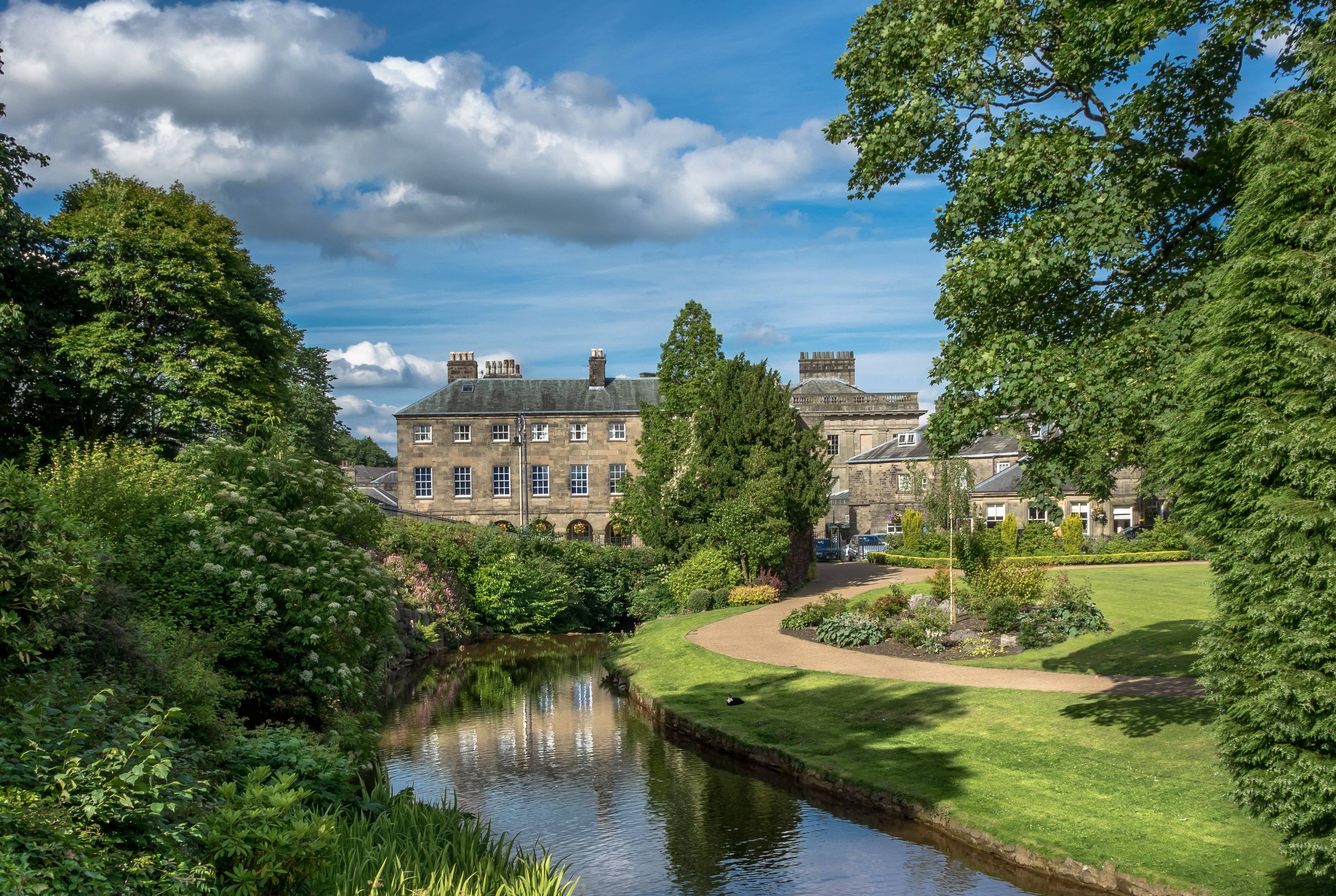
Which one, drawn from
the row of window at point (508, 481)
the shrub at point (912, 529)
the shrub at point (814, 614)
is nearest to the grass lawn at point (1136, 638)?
the shrub at point (814, 614)

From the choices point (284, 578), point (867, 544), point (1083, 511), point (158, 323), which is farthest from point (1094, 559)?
point (158, 323)

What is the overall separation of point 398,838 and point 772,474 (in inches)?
927

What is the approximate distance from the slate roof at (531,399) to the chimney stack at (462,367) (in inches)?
18.5

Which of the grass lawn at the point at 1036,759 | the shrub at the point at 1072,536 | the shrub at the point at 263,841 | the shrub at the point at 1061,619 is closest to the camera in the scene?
the shrub at the point at 263,841

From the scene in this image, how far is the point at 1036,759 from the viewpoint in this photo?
12.6m

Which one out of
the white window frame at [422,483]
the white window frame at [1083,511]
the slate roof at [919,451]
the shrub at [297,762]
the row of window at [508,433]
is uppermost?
the row of window at [508,433]

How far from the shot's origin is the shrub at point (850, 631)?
22.4m

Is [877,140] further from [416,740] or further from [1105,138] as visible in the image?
[416,740]

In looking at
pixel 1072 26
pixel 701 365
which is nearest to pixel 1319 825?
pixel 1072 26

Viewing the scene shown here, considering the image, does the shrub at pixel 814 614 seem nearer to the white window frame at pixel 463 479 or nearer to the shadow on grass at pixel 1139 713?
the shadow on grass at pixel 1139 713

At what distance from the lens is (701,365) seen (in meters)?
35.0

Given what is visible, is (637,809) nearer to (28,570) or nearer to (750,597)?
(28,570)

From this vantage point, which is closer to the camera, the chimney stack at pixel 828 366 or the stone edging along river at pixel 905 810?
the stone edging along river at pixel 905 810

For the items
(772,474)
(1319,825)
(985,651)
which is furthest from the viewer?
(772,474)
